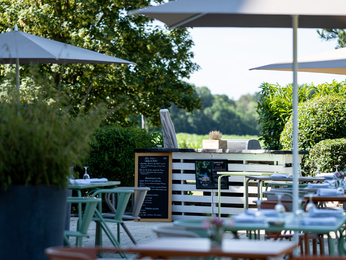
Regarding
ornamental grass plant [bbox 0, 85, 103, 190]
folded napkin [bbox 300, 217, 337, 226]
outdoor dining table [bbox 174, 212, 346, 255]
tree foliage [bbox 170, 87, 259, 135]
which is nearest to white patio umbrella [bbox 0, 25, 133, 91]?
ornamental grass plant [bbox 0, 85, 103, 190]

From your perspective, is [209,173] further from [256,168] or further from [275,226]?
[275,226]

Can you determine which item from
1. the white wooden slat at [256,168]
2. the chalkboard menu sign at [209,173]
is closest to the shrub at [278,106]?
the white wooden slat at [256,168]

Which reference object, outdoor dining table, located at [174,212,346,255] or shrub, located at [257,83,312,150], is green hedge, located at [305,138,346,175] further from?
outdoor dining table, located at [174,212,346,255]

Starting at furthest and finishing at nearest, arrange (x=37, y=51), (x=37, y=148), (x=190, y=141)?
(x=190, y=141)
(x=37, y=51)
(x=37, y=148)

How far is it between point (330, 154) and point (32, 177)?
612 cm

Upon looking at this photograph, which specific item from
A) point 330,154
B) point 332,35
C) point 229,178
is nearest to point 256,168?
point 229,178

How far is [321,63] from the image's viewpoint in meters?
6.64

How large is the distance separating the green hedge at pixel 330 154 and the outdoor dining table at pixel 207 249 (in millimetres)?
6418

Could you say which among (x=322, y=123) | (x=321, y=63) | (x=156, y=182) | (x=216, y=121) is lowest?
(x=156, y=182)

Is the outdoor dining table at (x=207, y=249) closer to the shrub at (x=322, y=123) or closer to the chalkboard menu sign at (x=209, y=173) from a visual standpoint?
the chalkboard menu sign at (x=209, y=173)

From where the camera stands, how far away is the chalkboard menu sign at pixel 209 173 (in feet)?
27.5

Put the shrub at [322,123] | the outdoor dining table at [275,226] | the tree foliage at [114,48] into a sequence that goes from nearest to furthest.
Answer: the outdoor dining table at [275,226] → the shrub at [322,123] → the tree foliage at [114,48]

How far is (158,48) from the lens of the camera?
56.2 feet

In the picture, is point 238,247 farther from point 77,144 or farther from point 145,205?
point 145,205
